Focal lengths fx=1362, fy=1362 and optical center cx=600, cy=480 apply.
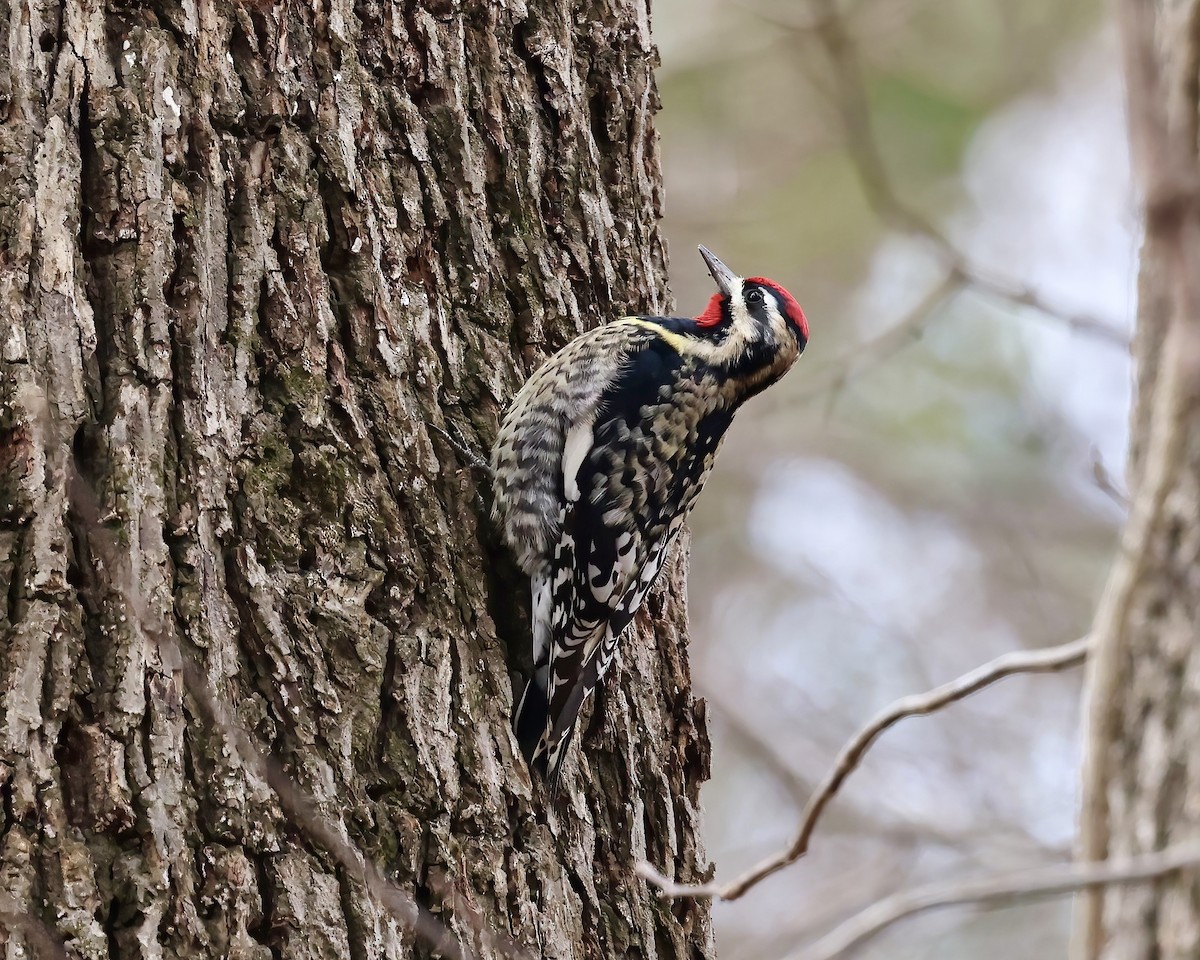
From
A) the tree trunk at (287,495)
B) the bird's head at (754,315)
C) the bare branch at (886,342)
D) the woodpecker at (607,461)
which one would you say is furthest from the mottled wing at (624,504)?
the bare branch at (886,342)

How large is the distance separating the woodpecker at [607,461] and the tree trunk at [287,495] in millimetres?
92

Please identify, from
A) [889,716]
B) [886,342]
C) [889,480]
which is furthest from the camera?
[889,480]

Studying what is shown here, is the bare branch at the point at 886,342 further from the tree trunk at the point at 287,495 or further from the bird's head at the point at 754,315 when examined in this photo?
the tree trunk at the point at 287,495

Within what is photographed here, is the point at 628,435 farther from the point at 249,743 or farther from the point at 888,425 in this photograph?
the point at 888,425

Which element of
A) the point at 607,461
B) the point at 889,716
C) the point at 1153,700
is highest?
the point at 607,461

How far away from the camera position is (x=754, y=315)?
3830 mm

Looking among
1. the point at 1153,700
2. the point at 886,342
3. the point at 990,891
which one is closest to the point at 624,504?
the point at 1153,700

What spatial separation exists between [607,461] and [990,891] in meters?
1.75

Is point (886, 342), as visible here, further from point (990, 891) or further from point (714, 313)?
point (990, 891)

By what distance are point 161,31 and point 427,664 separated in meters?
1.21

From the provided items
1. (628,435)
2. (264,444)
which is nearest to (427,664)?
(264,444)

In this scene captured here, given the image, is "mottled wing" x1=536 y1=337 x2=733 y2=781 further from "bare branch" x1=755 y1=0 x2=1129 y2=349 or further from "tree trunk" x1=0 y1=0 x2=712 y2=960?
"bare branch" x1=755 y1=0 x2=1129 y2=349

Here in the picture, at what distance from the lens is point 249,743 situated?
207 centimetres

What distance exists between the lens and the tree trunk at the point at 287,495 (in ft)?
6.67
